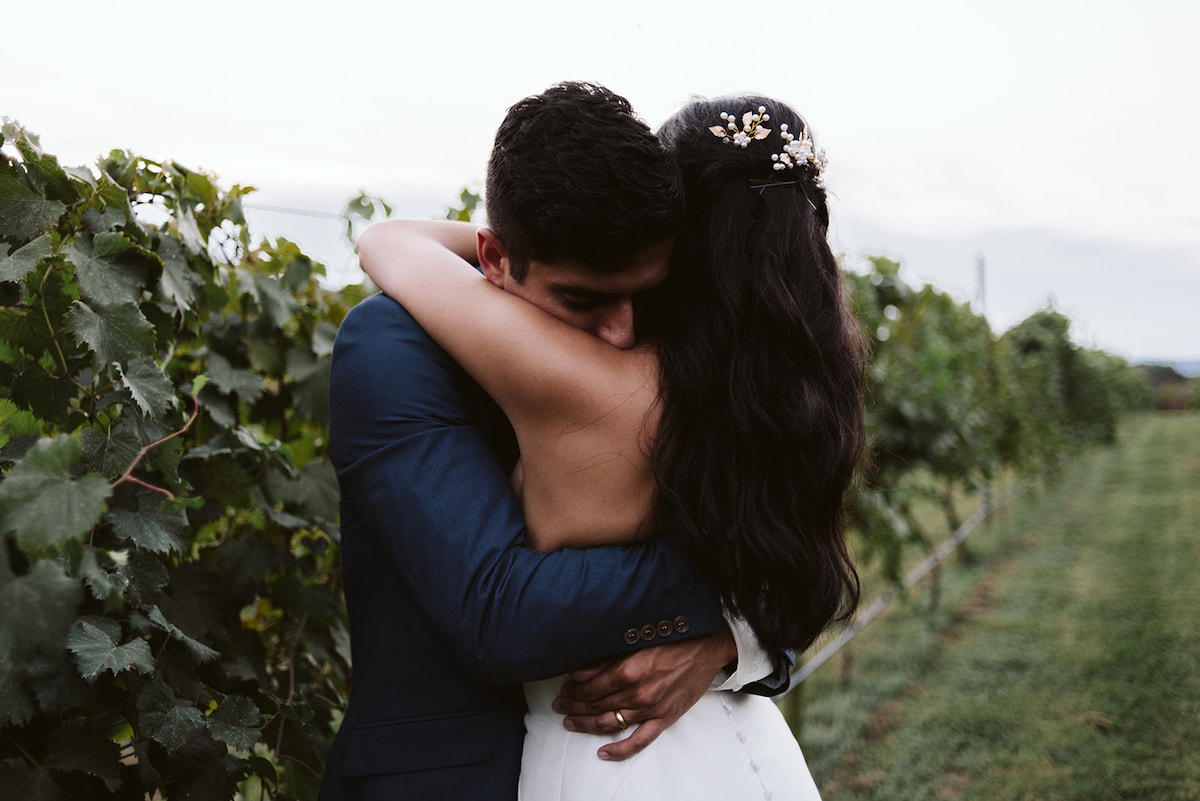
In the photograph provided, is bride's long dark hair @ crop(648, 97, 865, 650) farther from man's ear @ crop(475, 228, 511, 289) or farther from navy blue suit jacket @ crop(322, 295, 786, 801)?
man's ear @ crop(475, 228, 511, 289)

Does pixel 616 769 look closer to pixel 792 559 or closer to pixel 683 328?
pixel 792 559

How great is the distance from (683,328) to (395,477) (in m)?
0.52

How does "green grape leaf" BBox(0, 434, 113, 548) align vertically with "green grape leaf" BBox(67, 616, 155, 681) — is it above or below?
above

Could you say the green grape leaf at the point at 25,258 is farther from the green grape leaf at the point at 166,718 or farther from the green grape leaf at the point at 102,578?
the green grape leaf at the point at 166,718

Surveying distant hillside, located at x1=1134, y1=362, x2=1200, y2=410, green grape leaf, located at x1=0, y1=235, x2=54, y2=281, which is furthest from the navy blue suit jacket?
distant hillside, located at x1=1134, y1=362, x2=1200, y2=410

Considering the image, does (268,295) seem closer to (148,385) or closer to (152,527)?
(148,385)

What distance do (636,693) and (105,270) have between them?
3.60ft

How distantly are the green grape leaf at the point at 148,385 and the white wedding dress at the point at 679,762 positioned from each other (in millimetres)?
770

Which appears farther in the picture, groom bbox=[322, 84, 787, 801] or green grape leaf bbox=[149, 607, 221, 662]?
green grape leaf bbox=[149, 607, 221, 662]

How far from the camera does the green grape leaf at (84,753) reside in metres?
1.38

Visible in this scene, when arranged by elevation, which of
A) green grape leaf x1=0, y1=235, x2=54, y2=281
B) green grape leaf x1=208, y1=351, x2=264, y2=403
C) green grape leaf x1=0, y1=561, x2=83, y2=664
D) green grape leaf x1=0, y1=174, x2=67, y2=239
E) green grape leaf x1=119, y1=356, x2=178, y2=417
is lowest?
green grape leaf x1=208, y1=351, x2=264, y2=403

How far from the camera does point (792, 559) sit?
1469mm

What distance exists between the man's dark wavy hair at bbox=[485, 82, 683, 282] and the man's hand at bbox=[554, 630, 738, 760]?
630mm

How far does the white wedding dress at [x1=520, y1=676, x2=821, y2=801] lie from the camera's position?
1469 millimetres
